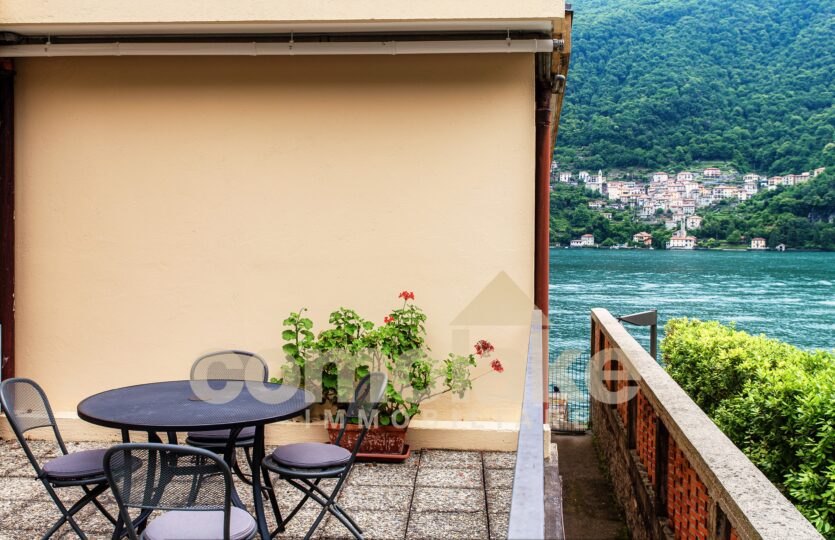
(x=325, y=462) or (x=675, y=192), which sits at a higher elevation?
(x=675, y=192)

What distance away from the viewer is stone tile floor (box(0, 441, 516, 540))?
3.42 meters

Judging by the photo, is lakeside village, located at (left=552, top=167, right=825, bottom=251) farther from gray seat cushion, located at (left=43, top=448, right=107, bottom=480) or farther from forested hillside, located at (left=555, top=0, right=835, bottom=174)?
gray seat cushion, located at (left=43, top=448, right=107, bottom=480)

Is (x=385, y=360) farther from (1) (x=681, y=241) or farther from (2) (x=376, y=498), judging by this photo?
(1) (x=681, y=241)

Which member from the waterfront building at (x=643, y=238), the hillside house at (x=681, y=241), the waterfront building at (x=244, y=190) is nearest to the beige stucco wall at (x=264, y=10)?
the waterfront building at (x=244, y=190)

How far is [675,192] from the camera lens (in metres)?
45.5

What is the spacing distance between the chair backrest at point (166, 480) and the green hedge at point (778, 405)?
2.41 metres

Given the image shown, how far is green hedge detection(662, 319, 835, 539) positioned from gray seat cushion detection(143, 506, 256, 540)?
2.31 m

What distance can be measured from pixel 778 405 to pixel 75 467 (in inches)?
136

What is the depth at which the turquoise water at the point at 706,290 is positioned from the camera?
43.8m

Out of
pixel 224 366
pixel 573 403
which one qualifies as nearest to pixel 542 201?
pixel 224 366

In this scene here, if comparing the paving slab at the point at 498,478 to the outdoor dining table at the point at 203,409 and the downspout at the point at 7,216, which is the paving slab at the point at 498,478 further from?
the downspout at the point at 7,216

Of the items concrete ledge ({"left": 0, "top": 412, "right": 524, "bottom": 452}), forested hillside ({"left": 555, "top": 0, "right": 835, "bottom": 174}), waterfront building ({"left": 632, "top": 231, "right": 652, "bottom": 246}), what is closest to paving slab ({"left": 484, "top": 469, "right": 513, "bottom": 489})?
concrete ledge ({"left": 0, "top": 412, "right": 524, "bottom": 452})

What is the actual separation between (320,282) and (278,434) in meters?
1.14

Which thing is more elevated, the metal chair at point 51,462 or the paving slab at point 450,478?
the metal chair at point 51,462
